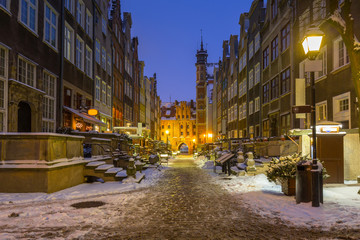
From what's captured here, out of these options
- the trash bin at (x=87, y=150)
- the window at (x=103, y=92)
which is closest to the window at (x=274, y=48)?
the window at (x=103, y=92)

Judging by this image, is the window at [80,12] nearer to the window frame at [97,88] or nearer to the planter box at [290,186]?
the window frame at [97,88]

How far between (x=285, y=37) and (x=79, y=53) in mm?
14421

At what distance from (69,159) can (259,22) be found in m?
24.3

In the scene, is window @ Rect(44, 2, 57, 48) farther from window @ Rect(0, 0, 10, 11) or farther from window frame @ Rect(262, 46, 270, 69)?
window frame @ Rect(262, 46, 270, 69)

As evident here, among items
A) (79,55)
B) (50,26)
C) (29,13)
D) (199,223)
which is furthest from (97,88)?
(199,223)

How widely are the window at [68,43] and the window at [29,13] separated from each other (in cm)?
400

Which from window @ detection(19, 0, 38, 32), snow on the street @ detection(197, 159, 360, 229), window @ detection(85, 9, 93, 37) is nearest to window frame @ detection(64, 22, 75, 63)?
window @ detection(85, 9, 93, 37)

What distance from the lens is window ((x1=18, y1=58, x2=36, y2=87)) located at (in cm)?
1407

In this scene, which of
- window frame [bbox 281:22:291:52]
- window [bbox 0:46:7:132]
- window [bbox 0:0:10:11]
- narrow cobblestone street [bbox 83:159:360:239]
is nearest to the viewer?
narrow cobblestone street [bbox 83:159:360:239]

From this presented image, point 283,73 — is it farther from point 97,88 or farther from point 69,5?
point 69,5

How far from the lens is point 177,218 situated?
7.03 m

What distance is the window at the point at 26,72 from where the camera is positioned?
1407 centimetres

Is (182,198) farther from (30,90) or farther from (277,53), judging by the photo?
(277,53)

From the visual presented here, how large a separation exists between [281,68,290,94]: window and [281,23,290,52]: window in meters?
1.74
